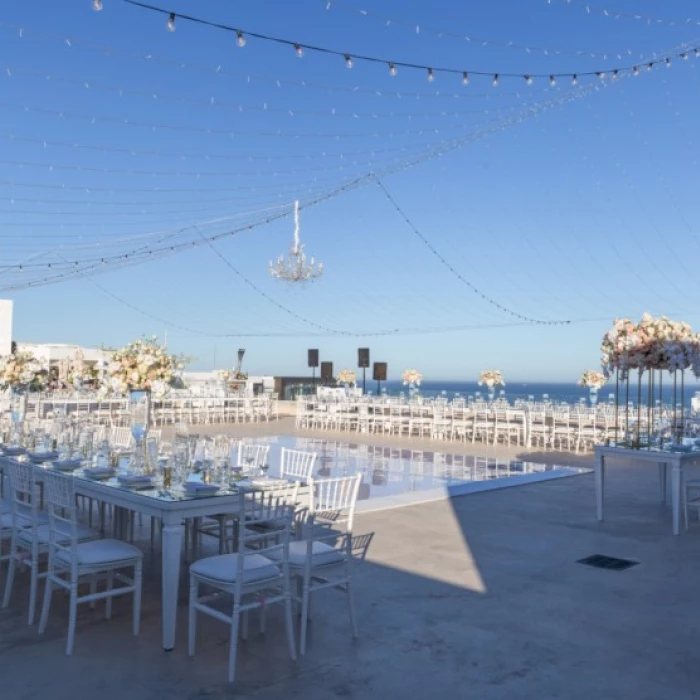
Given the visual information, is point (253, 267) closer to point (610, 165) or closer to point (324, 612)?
point (610, 165)

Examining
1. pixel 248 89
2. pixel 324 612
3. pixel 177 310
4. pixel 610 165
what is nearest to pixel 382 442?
pixel 610 165

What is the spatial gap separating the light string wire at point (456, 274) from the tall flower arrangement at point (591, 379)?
4.04m

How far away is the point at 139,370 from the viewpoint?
5.62m

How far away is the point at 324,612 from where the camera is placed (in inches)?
166

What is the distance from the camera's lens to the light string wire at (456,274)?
51.7 ft

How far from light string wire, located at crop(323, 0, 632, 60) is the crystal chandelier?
24.6ft

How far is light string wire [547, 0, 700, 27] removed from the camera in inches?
290

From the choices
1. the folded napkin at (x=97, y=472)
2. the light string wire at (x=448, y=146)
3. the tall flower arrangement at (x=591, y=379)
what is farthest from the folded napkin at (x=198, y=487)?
the tall flower arrangement at (x=591, y=379)

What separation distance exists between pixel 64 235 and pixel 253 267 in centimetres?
776

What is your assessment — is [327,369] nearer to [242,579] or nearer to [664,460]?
[664,460]

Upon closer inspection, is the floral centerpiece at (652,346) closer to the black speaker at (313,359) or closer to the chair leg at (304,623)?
the chair leg at (304,623)

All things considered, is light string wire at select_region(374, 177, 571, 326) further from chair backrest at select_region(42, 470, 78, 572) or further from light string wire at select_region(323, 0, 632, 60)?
chair backrest at select_region(42, 470, 78, 572)

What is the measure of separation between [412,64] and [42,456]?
16.1ft

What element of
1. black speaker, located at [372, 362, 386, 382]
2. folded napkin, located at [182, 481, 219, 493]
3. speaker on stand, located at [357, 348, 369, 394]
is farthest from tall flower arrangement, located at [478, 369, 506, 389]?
folded napkin, located at [182, 481, 219, 493]
